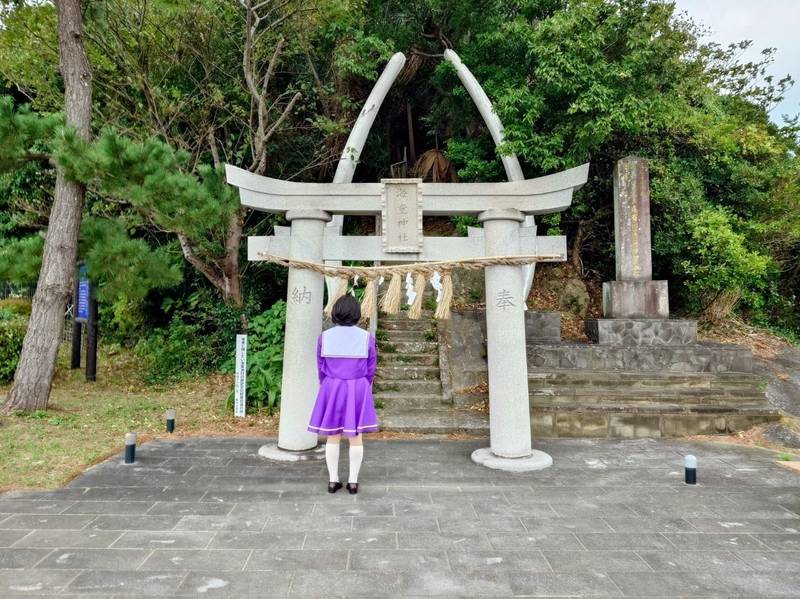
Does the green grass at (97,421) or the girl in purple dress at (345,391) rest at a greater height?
the girl in purple dress at (345,391)

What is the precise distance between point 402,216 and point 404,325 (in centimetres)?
469

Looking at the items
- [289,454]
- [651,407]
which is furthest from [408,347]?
[651,407]

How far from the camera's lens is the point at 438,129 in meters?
16.2

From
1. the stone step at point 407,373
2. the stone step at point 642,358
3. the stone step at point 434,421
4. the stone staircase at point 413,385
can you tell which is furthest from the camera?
the stone step at point 407,373

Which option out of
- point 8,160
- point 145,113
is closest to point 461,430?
point 8,160

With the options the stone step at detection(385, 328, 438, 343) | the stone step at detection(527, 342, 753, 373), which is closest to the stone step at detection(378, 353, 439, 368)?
the stone step at detection(385, 328, 438, 343)

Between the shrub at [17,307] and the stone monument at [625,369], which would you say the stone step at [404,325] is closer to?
the stone monument at [625,369]

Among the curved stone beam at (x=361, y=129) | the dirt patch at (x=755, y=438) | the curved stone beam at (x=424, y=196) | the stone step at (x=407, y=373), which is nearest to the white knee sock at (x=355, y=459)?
the curved stone beam at (x=424, y=196)

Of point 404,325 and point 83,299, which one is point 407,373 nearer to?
point 404,325

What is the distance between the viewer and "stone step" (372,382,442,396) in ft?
27.0

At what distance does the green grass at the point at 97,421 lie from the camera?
5410 mm

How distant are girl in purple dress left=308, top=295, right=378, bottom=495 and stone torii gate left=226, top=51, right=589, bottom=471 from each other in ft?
4.09

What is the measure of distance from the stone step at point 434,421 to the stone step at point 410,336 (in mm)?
2154

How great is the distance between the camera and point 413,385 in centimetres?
834
